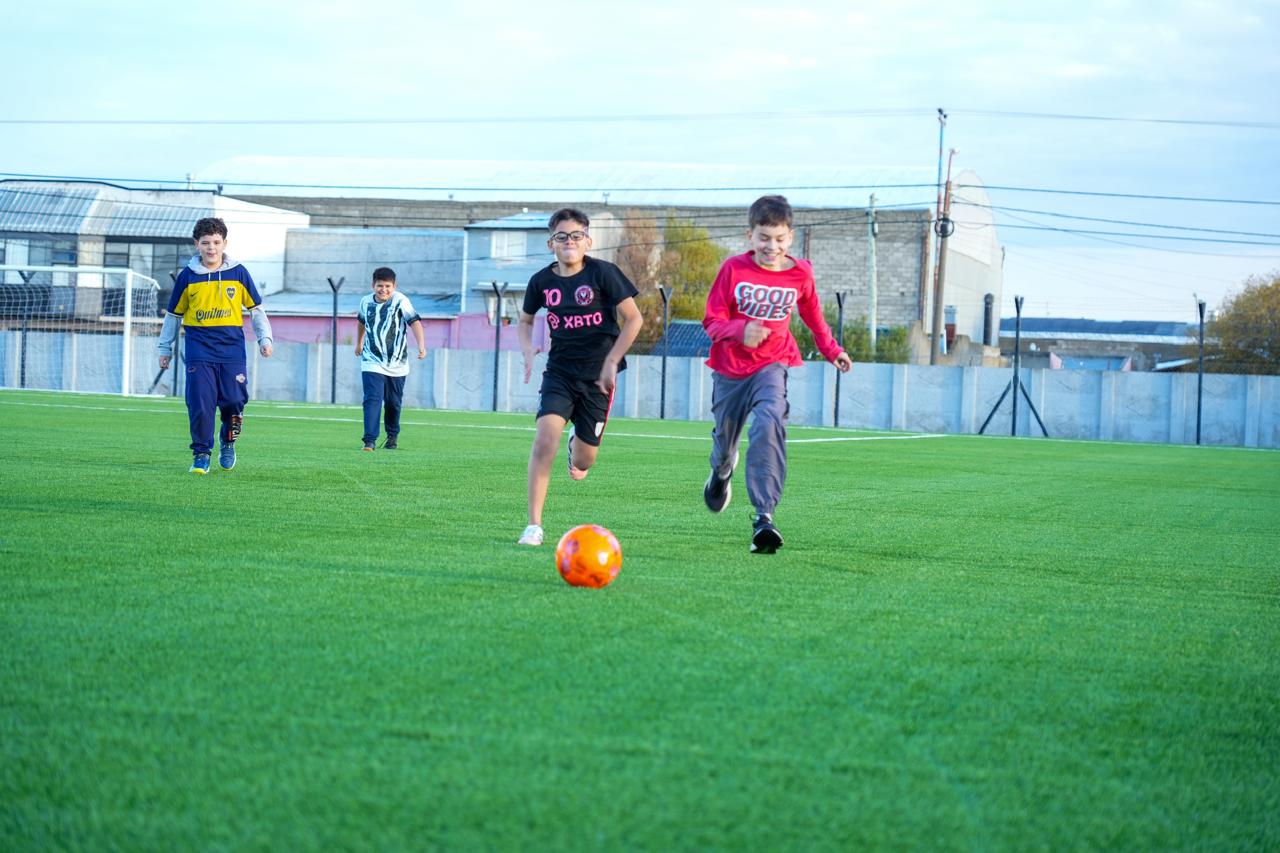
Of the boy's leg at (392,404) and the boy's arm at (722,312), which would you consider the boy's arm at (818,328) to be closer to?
the boy's arm at (722,312)

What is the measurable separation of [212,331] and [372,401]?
4160 millimetres

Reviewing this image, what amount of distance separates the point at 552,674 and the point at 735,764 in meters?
0.88

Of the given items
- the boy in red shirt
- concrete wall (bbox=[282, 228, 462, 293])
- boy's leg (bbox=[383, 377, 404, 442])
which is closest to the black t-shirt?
the boy in red shirt

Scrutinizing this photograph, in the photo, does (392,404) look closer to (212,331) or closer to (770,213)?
(212,331)

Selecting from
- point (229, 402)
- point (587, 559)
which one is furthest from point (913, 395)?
point (587, 559)

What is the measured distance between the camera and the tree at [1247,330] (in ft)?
164

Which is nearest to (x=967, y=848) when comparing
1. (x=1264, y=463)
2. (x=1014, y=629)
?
(x=1014, y=629)

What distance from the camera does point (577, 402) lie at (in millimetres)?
7297

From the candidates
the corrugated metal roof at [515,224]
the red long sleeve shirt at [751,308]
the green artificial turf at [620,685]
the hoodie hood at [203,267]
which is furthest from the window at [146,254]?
the red long sleeve shirt at [751,308]

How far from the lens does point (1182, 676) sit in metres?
4.08

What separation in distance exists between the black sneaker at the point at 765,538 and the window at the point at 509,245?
48617 millimetres

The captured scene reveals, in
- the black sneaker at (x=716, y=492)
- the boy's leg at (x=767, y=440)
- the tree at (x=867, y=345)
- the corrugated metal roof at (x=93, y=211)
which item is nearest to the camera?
the boy's leg at (x=767, y=440)

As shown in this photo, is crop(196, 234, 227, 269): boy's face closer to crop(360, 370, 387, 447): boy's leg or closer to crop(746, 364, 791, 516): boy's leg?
crop(360, 370, 387, 447): boy's leg

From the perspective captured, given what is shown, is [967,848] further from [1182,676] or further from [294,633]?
[294,633]
